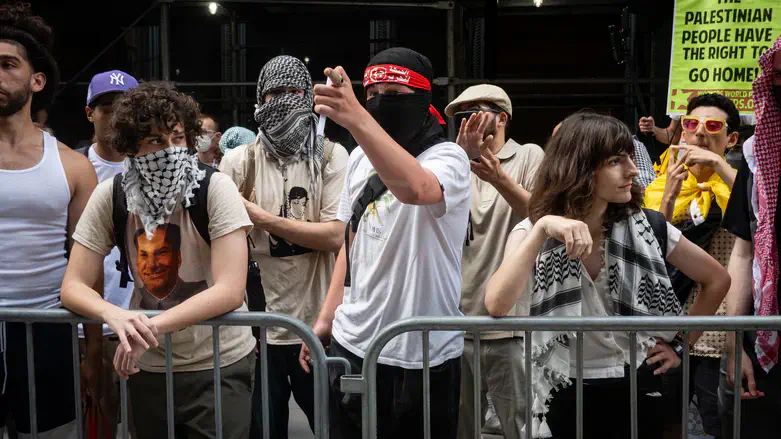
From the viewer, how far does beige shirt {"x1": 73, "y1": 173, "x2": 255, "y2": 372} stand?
3096 mm

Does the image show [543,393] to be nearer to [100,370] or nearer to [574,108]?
[100,370]

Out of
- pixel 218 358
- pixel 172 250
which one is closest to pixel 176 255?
pixel 172 250

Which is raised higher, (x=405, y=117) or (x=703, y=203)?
(x=405, y=117)

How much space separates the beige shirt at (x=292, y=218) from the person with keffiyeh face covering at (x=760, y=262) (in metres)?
1.91

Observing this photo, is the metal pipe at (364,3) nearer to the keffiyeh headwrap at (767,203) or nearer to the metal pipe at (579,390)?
the keffiyeh headwrap at (767,203)

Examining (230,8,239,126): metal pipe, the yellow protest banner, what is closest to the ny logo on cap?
the yellow protest banner

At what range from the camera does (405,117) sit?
3014 mm

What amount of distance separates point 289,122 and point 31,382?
1.73m

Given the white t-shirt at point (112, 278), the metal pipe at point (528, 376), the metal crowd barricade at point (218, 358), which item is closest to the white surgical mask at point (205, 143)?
the white t-shirt at point (112, 278)

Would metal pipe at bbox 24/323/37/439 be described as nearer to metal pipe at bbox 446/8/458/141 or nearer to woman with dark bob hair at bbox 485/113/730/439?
woman with dark bob hair at bbox 485/113/730/439

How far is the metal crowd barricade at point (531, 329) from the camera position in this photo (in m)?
2.78

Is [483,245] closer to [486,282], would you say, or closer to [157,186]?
[486,282]

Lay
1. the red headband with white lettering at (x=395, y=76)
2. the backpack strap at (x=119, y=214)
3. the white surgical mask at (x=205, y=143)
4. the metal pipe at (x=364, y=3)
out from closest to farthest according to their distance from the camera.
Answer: the red headband with white lettering at (x=395, y=76)
the backpack strap at (x=119, y=214)
the white surgical mask at (x=205, y=143)
the metal pipe at (x=364, y=3)

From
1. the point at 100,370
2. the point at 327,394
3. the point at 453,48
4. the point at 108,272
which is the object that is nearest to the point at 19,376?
the point at 100,370
